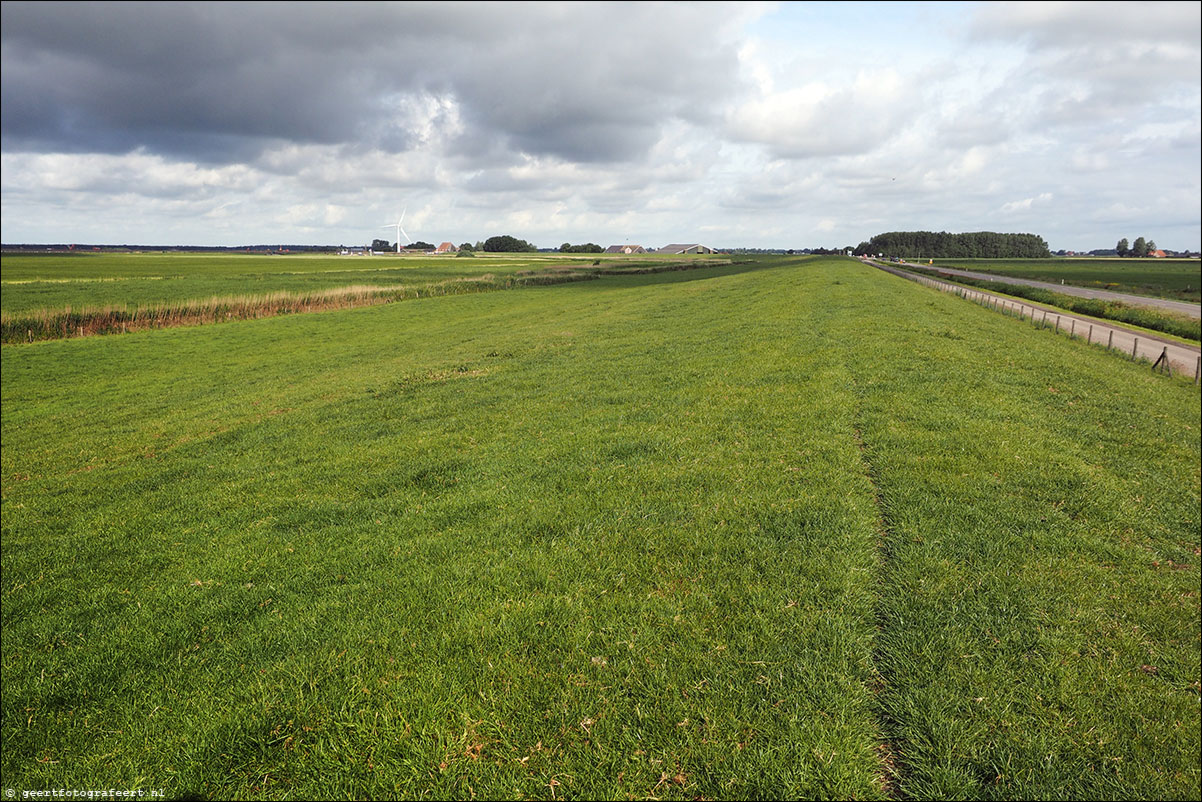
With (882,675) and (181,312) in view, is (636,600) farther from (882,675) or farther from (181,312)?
(181,312)

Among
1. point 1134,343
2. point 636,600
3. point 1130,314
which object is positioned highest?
point 1130,314

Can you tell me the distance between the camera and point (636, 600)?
20.6ft

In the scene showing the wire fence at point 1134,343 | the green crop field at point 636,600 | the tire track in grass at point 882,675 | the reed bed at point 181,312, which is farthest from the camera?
the reed bed at point 181,312

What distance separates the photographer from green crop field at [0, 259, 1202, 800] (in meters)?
4.52

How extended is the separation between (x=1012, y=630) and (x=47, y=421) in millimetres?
28333

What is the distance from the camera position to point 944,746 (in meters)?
4.53

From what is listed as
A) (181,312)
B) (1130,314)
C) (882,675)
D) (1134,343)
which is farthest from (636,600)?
(1130,314)

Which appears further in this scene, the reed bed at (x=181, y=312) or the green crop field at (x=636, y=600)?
the reed bed at (x=181, y=312)

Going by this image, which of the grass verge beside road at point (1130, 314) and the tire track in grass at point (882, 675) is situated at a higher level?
the grass verge beside road at point (1130, 314)

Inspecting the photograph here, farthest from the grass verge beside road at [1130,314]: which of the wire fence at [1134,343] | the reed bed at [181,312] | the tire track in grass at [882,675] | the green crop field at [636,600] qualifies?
the reed bed at [181,312]

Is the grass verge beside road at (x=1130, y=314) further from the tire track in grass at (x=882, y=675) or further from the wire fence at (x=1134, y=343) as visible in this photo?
the tire track in grass at (x=882, y=675)

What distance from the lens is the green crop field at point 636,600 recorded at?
452 centimetres

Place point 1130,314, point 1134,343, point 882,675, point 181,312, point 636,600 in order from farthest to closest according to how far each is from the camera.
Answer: point 181,312, point 1130,314, point 1134,343, point 636,600, point 882,675

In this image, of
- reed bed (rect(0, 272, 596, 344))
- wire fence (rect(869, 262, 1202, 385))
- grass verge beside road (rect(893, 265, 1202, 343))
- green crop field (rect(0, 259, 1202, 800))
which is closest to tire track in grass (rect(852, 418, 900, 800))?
green crop field (rect(0, 259, 1202, 800))
